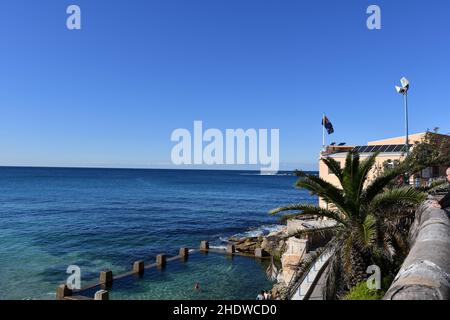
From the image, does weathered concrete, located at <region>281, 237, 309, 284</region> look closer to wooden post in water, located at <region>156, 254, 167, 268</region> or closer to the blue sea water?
the blue sea water

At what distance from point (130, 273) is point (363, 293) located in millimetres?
20871

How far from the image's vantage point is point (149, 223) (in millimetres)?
49688

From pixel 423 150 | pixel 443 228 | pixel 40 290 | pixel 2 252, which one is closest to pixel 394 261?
pixel 443 228

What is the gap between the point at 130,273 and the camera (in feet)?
86.3

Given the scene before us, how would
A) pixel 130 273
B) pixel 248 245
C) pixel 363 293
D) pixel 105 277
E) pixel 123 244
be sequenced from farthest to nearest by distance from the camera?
pixel 123 244
pixel 248 245
pixel 130 273
pixel 105 277
pixel 363 293

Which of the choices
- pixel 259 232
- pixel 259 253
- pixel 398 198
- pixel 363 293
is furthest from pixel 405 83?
pixel 259 232

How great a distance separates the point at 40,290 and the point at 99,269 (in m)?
5.50

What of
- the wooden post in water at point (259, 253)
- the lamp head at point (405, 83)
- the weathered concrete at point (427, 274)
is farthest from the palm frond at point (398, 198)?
the wooden post in water at point (259, 253)

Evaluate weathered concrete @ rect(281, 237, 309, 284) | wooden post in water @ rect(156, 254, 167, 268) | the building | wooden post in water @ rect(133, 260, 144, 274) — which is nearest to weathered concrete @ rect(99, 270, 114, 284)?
wooden post in water @ rect(133, 260, 144, 274)

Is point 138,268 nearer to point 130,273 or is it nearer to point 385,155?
point 130,273

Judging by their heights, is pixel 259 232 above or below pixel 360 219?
below
